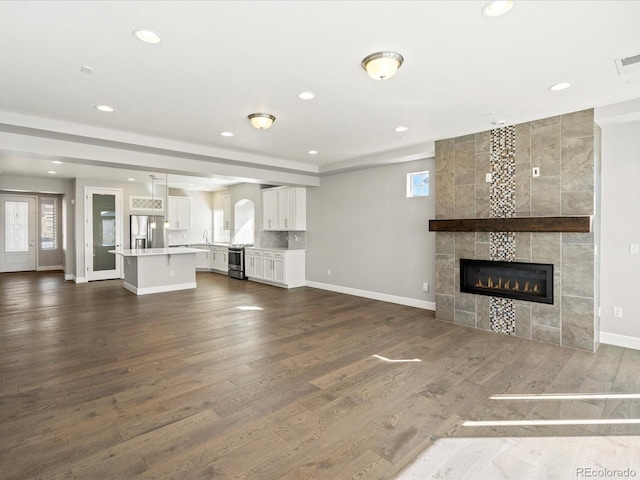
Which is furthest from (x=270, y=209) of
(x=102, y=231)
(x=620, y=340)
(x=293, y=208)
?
(x=620, y=340)

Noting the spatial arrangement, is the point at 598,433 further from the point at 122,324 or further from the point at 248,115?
the point at 122,324

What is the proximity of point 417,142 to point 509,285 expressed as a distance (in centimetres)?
250

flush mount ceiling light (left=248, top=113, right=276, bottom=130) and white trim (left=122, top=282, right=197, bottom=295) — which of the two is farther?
white trim (left=122, top=282, right=197, bottom=295)

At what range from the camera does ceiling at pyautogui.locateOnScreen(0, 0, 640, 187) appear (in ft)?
7.13

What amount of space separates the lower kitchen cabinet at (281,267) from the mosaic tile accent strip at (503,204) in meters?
4.50

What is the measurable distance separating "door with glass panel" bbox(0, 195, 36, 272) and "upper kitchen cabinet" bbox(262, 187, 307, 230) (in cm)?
809

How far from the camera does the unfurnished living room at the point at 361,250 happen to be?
214 centimetres

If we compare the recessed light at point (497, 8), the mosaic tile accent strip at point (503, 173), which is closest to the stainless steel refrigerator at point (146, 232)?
the mosaic tile accent strip at point (503, 173)

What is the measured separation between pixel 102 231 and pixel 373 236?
291 inches

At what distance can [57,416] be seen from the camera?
2.49 metres

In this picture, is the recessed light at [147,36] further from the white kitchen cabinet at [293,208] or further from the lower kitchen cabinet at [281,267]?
the lower kitchen cabinet at [281,267]

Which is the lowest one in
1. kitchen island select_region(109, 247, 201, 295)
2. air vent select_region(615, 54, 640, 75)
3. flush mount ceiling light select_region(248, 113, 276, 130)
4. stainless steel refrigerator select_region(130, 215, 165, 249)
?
kitchen island select_region(109, 247, 201, 295)

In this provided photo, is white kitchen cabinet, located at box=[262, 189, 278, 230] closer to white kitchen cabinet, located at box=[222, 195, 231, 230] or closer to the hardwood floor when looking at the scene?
white kitchen cabinet, located at box=[222, 195, 231, 230]

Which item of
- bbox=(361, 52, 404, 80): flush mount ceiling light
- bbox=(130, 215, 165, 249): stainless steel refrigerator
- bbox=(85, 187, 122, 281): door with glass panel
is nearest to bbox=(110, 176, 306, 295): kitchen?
bbox=(130, 215, 165, 249): stainless steel refrigerator
